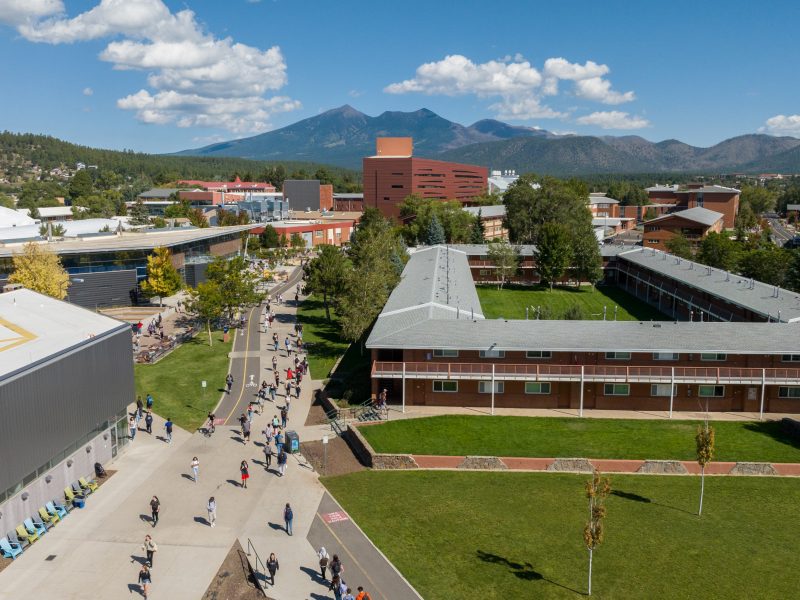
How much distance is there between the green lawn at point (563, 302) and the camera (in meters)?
60.6

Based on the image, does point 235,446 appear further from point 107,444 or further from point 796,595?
point 796,595

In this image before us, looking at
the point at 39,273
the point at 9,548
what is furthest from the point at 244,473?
the point at 39,273

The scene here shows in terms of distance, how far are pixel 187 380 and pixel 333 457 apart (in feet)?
51.0

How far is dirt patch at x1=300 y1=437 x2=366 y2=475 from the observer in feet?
97.6

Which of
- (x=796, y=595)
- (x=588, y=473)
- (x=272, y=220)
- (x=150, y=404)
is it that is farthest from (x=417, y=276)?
(x=272, y=220)

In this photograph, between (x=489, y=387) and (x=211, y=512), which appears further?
(x=489, y=387)

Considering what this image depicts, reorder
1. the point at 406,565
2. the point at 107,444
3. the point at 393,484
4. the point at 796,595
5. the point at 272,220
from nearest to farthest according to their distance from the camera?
1. the point at 796,595
2. the point at 406,565
3. the point at 393,484
4. the point at 107,444
5. the point at 272,220

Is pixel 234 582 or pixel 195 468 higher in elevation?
pixel 195 468

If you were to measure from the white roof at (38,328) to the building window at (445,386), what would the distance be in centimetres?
1644

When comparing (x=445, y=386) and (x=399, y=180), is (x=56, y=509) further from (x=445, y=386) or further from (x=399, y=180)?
(x=399, y=180)

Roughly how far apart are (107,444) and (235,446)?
5.78m

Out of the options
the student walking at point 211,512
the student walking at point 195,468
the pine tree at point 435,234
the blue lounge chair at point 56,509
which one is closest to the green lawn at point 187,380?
the student walking at point 195,468

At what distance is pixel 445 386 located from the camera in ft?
119

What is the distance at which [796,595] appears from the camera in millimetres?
20156
